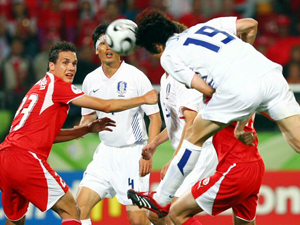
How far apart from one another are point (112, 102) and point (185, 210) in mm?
1240

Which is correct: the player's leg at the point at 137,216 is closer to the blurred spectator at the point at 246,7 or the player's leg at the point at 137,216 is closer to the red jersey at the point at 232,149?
the red jersey at the point at 232,149

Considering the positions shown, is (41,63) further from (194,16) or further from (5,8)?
(194,16)

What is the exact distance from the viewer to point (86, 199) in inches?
228

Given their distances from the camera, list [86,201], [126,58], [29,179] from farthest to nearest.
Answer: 1. [126,58]
2. [86,201]
3. [29,179]

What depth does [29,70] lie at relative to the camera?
9.62 m

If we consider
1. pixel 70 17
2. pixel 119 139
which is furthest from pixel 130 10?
pixel 119 139

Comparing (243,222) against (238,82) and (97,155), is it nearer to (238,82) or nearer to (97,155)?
(238,82)

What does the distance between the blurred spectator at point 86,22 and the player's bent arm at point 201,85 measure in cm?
607

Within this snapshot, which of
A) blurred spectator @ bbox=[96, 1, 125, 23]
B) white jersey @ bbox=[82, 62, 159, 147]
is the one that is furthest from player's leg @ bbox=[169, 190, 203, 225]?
blurred spectator @ bbox=[96, 1, 125, 23]

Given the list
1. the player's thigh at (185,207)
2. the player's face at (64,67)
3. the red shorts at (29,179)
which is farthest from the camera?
the player's face at (64,67)

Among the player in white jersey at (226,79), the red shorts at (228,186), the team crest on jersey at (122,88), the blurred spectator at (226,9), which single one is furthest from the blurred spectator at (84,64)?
the red shorts at (228,186)

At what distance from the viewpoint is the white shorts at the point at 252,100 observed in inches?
171

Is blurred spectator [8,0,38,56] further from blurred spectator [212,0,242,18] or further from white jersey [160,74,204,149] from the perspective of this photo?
white jersey [160,74,204,149]

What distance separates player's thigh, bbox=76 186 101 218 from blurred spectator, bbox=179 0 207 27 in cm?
549
